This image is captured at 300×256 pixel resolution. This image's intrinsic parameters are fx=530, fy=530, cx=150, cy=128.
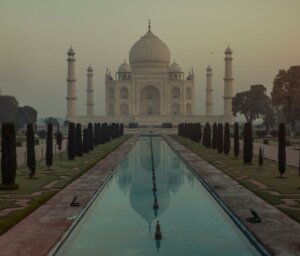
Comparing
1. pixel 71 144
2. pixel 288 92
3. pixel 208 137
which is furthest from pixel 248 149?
pixel 288 92

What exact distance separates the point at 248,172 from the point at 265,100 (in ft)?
127

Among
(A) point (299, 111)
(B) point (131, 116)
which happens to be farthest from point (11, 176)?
(B) point (131, 116)

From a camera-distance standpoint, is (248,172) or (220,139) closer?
(248,172)

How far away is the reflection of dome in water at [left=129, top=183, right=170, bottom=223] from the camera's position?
26.6ft

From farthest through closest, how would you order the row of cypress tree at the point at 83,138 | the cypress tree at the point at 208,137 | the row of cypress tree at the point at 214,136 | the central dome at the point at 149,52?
the central dome at the point at 149,52 < the cypress tree at the point at 208,137 < the row of cypress tree at the point at 214,136 < the row of cypress tree at the point at 83,138

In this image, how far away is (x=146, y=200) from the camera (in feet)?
30.8

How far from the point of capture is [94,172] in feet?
46.2

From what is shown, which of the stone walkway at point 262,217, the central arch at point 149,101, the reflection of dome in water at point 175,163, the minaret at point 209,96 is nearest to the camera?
the stone walkway at point 262,217

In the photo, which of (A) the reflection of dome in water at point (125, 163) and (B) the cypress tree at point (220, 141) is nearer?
(A) the reflection of dome in water at point (125, 163)

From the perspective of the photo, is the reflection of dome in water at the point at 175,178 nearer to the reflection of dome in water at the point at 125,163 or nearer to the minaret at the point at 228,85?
the reflection of dome in water at the point at 125,163

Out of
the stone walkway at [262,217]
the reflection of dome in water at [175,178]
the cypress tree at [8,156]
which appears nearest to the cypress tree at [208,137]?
the reflection of dome in water at [175,178]

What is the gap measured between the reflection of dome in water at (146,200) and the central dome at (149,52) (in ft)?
156

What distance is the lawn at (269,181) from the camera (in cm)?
906

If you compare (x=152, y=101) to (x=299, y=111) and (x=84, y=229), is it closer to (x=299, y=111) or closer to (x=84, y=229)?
(x=299, y=111)
